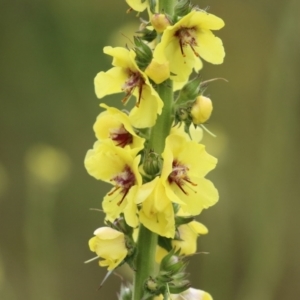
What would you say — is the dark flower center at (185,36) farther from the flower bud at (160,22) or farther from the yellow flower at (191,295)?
the yellow flower at (191,295)

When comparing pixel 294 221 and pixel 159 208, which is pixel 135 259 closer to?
pixel 159 208

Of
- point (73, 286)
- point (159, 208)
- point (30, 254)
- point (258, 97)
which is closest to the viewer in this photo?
point (159, 208)

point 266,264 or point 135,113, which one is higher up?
point 135,113

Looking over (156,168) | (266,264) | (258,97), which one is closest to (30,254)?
(266,264)

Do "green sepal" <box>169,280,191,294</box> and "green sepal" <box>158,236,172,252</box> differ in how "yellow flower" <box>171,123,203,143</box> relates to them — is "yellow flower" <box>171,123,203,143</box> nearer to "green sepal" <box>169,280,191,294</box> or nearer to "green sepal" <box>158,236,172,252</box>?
"green sepal" <box>158,236,172,252</box>

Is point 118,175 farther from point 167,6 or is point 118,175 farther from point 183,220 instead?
point 167,6

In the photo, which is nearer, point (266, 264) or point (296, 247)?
point (266, 264)

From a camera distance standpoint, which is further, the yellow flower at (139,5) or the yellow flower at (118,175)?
the yellow flower at (139,5)

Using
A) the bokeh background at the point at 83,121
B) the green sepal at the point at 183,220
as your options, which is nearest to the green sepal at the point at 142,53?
the green sepal at the point at 183,220
